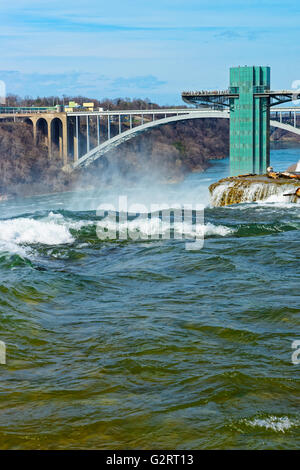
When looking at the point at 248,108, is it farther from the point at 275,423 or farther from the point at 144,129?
the point at 275,423

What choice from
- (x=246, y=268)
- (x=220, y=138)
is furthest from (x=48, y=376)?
(x=220, y=138)

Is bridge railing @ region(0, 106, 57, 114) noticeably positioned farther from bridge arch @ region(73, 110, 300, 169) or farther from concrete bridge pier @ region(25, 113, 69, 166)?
bridge arch @ region(73, 110, 300, 169)

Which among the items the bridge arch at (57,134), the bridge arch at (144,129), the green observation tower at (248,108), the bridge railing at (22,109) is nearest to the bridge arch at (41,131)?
the bridge railing at (22,109)

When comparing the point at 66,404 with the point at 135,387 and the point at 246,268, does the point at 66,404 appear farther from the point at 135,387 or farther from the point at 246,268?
the point at 246,268

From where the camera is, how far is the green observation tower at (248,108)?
39188mm

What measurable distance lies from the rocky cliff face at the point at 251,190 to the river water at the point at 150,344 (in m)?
8.45

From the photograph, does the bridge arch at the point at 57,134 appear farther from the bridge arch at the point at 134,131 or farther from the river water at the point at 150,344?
the river water at the point at 150,344

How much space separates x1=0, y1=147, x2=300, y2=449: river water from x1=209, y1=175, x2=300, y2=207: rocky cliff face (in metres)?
8.45

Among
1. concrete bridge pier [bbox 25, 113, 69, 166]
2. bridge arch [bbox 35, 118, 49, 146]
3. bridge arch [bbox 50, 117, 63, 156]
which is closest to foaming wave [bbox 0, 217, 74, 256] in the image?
concrete bridge pier [bbox 25, 113, 69, 166]

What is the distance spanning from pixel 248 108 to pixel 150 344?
33120 mm

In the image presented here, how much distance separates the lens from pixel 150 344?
27.1ft

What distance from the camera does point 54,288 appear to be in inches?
437

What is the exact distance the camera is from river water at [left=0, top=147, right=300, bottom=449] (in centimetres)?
597

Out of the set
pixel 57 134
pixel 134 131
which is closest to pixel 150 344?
pixel 134 131
